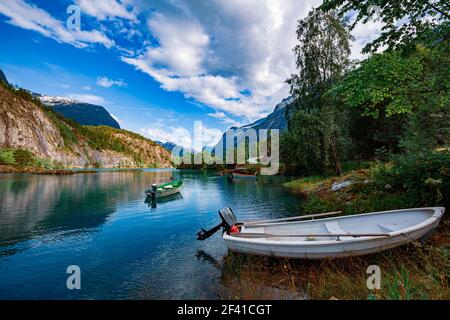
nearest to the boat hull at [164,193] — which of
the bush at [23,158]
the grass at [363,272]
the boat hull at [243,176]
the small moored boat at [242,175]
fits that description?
the grass at [363,272]

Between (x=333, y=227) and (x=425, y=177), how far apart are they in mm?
4919

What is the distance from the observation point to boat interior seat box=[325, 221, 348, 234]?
8.40m

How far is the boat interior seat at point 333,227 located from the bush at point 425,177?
373 centimetres

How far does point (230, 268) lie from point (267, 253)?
1748 mm

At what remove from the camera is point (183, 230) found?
45.4 ft

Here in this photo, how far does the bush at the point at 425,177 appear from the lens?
873 centimetres

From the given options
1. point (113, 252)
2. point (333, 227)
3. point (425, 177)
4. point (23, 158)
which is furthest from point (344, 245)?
point (23, 158)

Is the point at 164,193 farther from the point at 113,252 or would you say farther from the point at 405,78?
the point at 405,78

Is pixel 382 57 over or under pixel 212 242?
over

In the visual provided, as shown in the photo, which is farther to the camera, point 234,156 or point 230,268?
point 234,156

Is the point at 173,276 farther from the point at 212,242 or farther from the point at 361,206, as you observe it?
the point at 361,206

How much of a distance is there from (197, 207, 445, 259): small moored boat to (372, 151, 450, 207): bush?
76.4 inches

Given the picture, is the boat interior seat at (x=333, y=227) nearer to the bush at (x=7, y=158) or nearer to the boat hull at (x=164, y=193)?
the boat hull at (x=164, y=193)
